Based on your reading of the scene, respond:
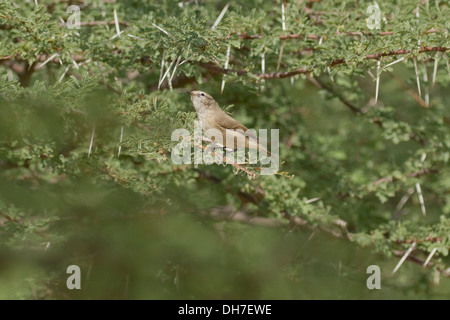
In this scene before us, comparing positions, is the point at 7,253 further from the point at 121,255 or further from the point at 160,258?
the point at 160,258

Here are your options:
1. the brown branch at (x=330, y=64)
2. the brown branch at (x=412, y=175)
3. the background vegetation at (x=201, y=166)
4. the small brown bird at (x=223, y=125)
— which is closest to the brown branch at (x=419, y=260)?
the background vegetation at (x=201, y=166)

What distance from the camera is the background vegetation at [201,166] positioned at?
Result: 11.0 ft

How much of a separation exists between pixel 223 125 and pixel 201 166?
1.23 metres

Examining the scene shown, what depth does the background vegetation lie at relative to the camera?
3.35 meters

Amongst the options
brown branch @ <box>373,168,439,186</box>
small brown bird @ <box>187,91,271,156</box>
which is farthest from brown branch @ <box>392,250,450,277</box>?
small brown bird @ <box>187,91,271,156</box>

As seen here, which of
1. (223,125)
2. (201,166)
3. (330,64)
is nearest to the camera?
(330,64)

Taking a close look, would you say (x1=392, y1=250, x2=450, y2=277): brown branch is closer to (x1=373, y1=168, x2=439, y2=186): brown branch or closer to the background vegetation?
the background vegetation

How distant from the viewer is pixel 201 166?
4.99m

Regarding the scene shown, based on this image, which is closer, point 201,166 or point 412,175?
point 201,166

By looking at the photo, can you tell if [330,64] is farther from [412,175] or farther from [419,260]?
[419,260]

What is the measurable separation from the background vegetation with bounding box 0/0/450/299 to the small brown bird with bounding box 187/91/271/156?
21 cm

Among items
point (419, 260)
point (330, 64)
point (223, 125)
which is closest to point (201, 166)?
point (223, 125)

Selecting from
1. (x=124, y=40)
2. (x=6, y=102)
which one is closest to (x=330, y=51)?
(x=124, y=40)

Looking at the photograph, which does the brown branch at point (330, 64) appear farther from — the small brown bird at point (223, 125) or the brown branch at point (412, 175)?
the brown branch at point (412, 175)
